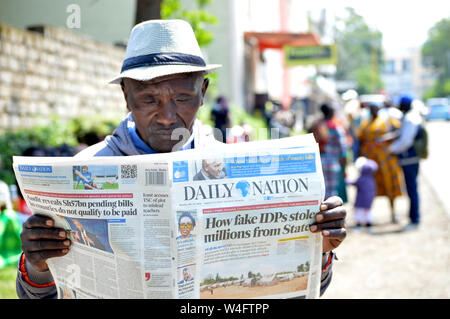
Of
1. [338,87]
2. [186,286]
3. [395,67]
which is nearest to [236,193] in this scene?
[186,286]

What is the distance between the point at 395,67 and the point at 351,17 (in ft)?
152

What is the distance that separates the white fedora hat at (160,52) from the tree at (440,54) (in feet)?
154

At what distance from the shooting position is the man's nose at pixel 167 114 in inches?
75.1

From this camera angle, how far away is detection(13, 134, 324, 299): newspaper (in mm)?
1580

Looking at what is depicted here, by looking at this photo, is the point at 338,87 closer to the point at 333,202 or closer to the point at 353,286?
the point at 353,286

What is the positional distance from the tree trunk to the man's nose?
2.59m

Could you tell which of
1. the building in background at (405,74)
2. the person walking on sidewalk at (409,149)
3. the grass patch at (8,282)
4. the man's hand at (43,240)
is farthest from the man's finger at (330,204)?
the building in background at (405,74)

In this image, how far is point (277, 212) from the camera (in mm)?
1638

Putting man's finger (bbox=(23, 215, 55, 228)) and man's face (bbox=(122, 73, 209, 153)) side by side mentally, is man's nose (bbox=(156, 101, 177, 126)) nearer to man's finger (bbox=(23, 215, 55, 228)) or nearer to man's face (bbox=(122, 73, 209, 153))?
man's face (bbox=(122, 73, 209, 153))

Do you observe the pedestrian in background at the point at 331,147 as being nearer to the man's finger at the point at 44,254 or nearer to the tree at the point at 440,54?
the man's finger at the point at 44,254

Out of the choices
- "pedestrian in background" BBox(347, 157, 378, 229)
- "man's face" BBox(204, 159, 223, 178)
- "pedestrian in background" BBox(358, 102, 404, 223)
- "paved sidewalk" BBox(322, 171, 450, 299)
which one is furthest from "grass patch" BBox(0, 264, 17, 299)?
"pedestrian in background" BBox(358, 102, 404, 223)

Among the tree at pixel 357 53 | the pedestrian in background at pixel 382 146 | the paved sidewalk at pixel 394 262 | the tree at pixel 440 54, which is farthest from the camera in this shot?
the tree at pixel 357 53

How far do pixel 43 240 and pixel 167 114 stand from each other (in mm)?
553

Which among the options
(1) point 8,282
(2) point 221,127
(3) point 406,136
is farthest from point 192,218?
(2) point 221,127
